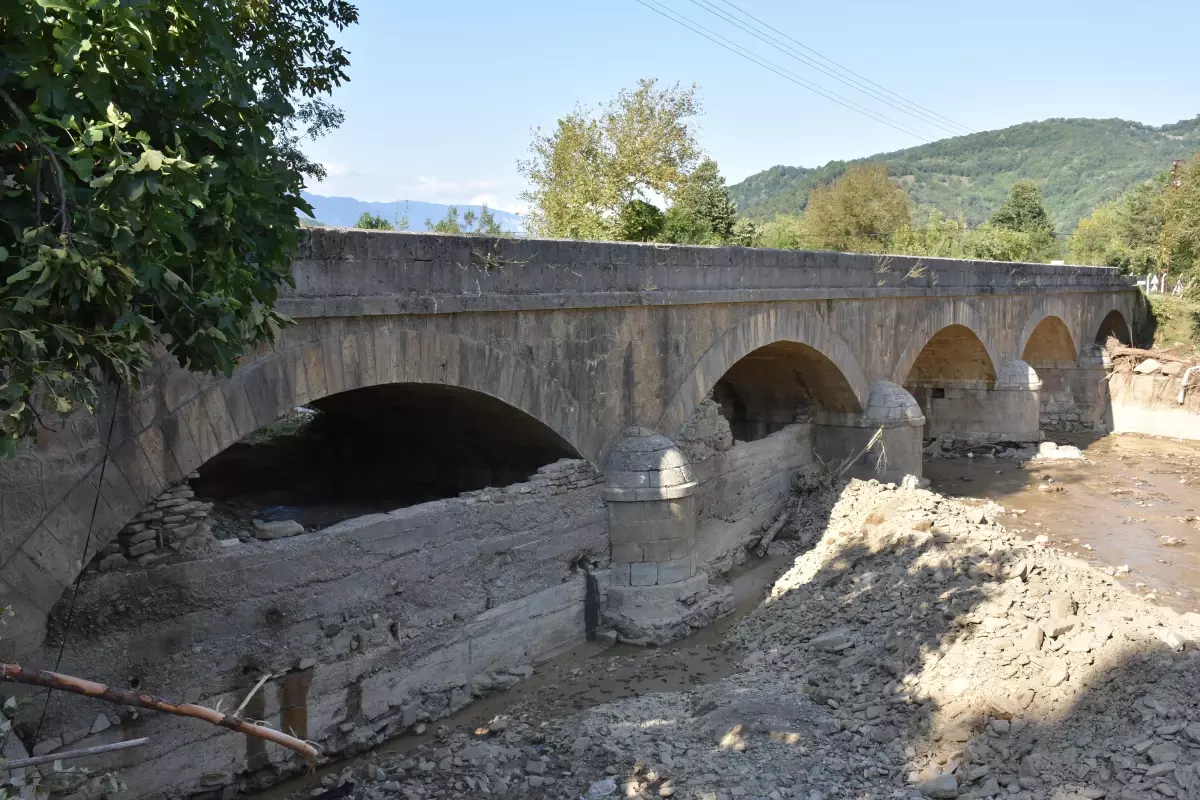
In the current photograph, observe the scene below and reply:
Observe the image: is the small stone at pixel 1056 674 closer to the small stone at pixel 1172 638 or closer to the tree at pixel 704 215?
the small stone at pixel 1172 638

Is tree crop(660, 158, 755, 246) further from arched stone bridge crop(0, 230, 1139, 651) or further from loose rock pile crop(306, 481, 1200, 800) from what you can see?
loose rock pile crop(306, 481, 1200, 800)

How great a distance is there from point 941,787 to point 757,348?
254 inches

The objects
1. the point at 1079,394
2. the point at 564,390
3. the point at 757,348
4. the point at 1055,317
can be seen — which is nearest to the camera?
the point at 564,390

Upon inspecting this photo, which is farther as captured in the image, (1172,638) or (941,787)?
(1172,638)

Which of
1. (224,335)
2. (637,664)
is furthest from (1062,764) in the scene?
(224,335)

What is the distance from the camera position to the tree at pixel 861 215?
36.0m

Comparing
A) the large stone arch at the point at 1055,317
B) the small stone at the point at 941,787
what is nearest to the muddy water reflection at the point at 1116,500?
the large stone arch at the point at 1055,317

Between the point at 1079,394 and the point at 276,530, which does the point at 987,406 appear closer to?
the point at 1079,394

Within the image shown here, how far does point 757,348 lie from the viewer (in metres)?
11.6

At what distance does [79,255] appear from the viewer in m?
3.49

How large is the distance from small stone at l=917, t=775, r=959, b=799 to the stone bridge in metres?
3.43

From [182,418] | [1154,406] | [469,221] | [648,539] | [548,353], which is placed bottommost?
[648,539]

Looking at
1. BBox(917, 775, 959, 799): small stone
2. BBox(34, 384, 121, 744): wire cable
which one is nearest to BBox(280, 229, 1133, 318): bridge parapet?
BBox(34, 384, 121, 744): wire cable

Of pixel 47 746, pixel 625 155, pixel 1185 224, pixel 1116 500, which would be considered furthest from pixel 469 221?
pixel 47 746
